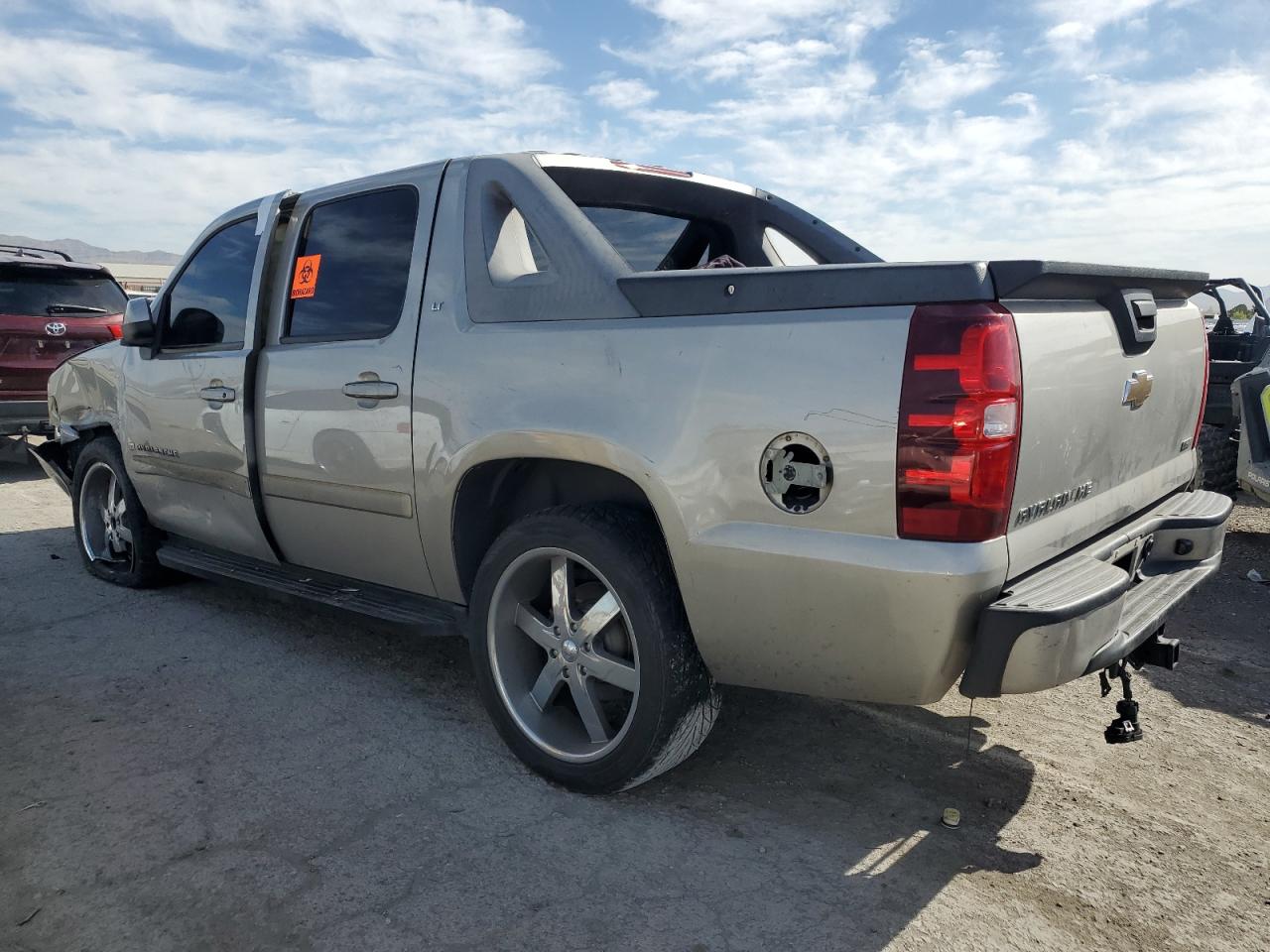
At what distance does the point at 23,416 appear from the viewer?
8305 mm

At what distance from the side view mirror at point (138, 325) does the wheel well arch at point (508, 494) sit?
7.68 feet

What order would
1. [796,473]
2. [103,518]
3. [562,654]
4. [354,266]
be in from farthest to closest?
[103,518]
[354,266]
[562,654]
[796,473]

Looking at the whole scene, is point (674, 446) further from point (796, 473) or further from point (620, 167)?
point (620, 167)

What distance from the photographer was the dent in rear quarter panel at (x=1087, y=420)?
7.38 ft

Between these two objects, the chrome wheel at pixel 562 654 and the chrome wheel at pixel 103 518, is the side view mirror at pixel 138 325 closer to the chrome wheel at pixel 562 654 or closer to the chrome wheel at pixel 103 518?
the chrome wheel at pixel 103 518

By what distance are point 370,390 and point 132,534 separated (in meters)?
2.40

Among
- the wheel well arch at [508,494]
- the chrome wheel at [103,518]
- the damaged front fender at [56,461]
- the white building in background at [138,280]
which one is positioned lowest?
the chrome wheel at [103,518]

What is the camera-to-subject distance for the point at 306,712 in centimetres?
350

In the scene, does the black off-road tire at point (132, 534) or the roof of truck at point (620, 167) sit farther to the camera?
the black off-road tire at point (132, 534)

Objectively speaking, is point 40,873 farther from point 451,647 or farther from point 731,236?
point 731,236

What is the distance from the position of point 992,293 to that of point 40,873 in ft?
9.01

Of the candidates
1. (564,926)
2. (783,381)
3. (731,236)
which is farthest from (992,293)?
(731,236)

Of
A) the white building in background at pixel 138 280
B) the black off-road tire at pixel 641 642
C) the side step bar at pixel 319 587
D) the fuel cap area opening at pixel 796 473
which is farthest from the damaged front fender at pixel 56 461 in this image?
the fuel cap area opening at pixel 796 473

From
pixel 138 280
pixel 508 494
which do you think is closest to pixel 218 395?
pixel 508 494
